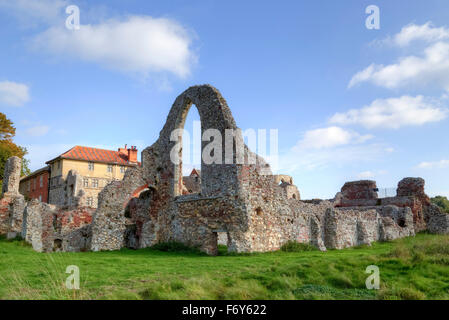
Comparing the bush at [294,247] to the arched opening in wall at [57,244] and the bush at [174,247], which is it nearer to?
the bush at [174,247]

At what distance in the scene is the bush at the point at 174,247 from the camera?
16608 mm

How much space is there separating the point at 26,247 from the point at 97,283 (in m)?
12.0

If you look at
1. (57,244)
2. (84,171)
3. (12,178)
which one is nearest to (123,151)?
(84,171)

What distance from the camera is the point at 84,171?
161 feet

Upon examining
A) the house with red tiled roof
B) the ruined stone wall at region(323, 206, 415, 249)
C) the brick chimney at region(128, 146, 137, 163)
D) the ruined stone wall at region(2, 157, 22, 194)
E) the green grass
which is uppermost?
the brick chimney at region(128, 146, 137, 163)

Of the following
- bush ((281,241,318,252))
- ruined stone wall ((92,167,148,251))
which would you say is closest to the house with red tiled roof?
ruined stone wall ((92,167,148,251))

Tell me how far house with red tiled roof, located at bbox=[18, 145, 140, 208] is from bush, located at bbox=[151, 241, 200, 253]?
29.9 metres

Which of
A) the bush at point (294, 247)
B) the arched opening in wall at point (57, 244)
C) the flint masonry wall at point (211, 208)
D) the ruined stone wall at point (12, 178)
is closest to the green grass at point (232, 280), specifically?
the flint masonry wall at point (211, 208)

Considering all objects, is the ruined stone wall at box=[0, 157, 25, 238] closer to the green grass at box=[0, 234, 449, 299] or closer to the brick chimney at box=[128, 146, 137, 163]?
the green grass at box=[0, 234, 449, 299]

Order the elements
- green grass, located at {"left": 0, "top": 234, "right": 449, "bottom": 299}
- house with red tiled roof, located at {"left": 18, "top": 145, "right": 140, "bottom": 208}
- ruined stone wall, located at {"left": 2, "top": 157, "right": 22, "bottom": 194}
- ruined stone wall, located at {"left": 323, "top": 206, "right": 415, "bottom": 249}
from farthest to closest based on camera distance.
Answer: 1. house with red tiled roof, located at {"left": 18, "top": 145, "right": 140, "bottom": 208}
2. ruined stone wall, located at {"left": 2, "top": 157, "right": 22, "bottom": 194}
3. ruined stone wall, located at {"left": 323, "top": 206, "right": 415, "bottom": 249}
4. green grass, located at {"left": 0, "top": 234, "right": 449, "bottom": 299}

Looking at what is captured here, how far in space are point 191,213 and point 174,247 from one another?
5.90 ft

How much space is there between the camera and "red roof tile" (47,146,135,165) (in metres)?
49.2

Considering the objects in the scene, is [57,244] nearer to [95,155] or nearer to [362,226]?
[362,226]

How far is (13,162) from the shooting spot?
2439 cm
